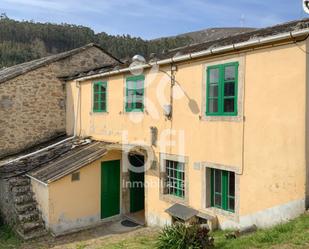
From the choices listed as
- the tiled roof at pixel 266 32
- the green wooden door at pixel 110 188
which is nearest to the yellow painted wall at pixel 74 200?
the green wooden door at pixel 110 188

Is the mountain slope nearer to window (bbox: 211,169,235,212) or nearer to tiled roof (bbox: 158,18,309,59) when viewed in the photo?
tiled roof (bbox: 158,18,309,59)

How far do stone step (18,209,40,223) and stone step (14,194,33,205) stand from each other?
0.57 m

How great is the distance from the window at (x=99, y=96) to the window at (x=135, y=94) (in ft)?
6.47

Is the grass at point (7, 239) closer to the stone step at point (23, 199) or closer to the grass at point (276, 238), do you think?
the stone step at point (23, 199)

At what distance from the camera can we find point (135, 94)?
13414 millimetres

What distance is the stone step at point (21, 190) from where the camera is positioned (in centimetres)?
1346

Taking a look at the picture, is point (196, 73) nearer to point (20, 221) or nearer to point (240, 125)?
point (240, 125)

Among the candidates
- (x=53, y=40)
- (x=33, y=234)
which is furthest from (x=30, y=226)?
(x=53, y=40)

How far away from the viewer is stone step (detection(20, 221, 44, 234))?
12.4 metres

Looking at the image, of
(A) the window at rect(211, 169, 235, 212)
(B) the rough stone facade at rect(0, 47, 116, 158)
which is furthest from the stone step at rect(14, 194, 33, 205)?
(A) the window at rect(211, 169, 235, 212)

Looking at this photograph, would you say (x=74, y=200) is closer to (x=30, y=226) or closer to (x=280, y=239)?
(x=30, y=226)

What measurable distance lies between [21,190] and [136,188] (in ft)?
16.5

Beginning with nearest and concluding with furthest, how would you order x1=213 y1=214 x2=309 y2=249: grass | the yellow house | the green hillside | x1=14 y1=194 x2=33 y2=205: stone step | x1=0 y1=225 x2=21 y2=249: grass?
x1=213 y1=214 x2=309 y2=249: grass < the yellow house < x1=0 y1=225 x2=21 y2=249: grass < x1=14 y1=194 x2=33 y2=205: stone step < the green hillside

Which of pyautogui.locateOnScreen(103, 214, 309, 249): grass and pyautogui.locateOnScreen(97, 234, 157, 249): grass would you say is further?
pyautogui.locateOnScreen(97, 234, 157, 249): grass
